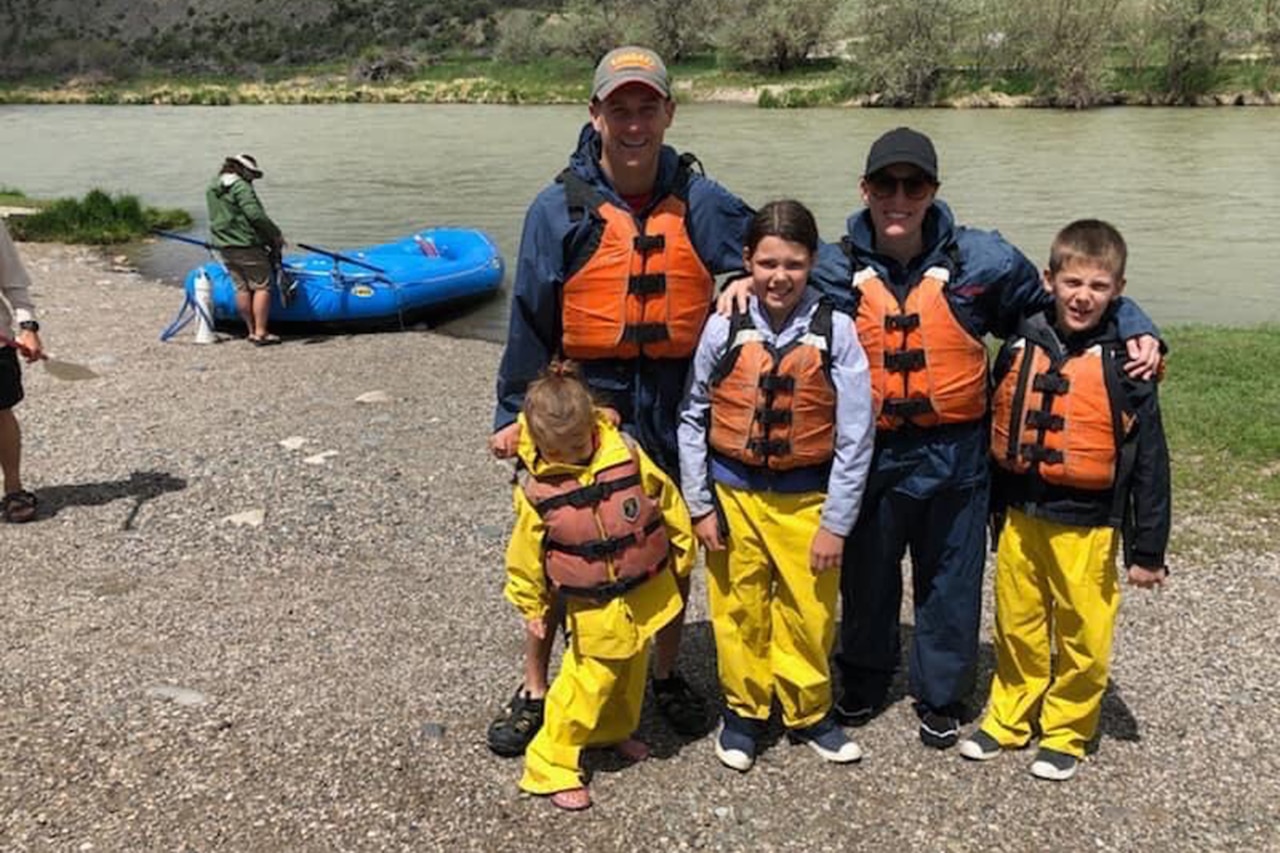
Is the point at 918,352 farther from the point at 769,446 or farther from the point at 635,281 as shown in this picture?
the point at 635,281

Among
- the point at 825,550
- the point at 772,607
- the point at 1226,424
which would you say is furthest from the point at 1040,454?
the point at 1226,424

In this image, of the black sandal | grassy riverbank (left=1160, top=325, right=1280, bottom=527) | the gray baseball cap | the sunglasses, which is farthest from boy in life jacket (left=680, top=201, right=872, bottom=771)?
the black sandal

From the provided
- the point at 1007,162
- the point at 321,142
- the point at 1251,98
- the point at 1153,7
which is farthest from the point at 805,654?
the point at 1153,7

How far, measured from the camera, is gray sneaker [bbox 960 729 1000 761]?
152 inches

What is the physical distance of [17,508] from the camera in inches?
242

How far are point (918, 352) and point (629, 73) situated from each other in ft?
4.06

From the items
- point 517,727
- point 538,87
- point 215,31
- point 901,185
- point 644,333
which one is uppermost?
point 215,31

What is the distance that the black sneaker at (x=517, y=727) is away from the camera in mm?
3922

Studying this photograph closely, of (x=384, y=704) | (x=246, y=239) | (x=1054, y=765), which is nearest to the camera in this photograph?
(x=1054, y=765)

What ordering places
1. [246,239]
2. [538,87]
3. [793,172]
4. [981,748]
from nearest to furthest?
1. [981,748]
2. [246,239]
3. [793,172]
4. [538,87]

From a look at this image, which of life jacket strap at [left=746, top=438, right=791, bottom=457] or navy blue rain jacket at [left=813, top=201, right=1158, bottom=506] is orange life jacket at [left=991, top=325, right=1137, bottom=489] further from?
life jacket strap at [left=746, top=438, right=791, bottom=457]

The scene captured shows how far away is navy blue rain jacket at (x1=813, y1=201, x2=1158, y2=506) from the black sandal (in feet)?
15.8

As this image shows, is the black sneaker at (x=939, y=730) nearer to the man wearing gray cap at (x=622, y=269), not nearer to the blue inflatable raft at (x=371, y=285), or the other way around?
the man wearing gray cap at (x=622, y=269)

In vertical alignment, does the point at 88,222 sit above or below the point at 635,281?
below
